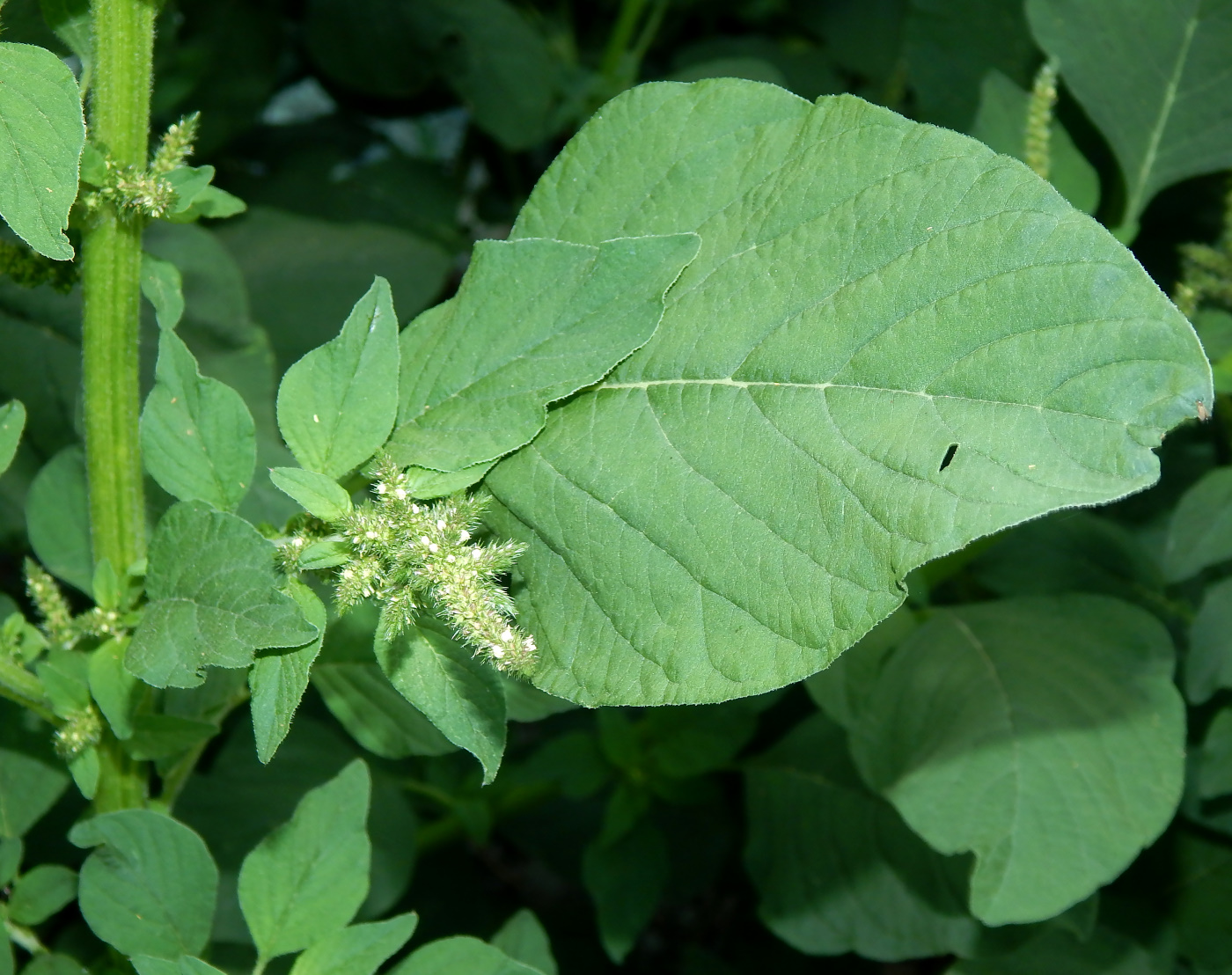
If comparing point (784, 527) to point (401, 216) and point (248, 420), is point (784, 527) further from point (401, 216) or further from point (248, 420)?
point (401, 216)

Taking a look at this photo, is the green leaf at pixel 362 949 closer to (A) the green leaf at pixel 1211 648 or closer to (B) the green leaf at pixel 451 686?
(B) the green leaf at pixel 451 686

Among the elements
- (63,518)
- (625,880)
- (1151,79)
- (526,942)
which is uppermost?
(1151,79)

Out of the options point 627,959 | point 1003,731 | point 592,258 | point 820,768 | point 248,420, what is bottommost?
point 627,959

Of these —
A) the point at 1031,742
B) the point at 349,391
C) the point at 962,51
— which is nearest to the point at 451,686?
the point at 349,391

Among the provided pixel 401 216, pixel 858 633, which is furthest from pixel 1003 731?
pixel 401 216

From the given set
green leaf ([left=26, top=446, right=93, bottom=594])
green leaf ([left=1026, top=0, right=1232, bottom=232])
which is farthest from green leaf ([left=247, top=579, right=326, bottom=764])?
green leaf ([left=1026, top=0, right=1232, bottom=232])

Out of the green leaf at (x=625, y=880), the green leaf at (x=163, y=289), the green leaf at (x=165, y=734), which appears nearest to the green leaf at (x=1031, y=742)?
the green leaf at (x=625, y=880)

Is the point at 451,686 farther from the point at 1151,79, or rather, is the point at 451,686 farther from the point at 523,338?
the point at 1151,79

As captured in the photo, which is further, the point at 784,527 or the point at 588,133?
the point at 588,133
